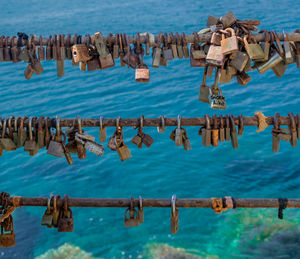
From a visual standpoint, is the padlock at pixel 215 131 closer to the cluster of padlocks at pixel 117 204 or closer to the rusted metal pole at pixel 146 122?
the rusted metal pole at pixel 146 122

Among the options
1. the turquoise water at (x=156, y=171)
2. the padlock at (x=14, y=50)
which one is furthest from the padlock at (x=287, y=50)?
the turquoise water at (x=156, y=171)

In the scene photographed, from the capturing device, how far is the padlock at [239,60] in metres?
3.45

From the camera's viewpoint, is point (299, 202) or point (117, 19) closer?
point (299, 202)

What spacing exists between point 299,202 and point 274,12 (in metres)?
22.2

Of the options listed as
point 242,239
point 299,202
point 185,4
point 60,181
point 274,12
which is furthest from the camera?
point 185,4

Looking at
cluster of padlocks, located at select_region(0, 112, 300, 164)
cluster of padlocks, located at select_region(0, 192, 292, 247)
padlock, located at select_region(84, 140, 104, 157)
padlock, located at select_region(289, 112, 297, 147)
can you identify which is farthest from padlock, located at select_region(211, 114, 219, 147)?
padlock, located at select_region(84, 140, 104, 157)

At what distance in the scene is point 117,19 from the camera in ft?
81.0

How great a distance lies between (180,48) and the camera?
3.52 meters

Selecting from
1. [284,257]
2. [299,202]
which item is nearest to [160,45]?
[299,202]

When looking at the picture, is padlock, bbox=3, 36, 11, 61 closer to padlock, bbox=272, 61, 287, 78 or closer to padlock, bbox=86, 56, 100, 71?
padlock, bbox=86, 56, 100, 71

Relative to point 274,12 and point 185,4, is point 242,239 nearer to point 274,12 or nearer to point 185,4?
point 274,12

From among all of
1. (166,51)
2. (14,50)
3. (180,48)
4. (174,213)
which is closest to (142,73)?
(166,51)

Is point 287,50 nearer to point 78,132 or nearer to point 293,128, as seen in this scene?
point 293,128

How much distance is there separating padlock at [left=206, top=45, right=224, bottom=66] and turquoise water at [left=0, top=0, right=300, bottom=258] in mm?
5635
